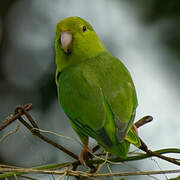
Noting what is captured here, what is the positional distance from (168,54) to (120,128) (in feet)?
6.97

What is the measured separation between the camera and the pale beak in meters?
2.35

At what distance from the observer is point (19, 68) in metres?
4.34

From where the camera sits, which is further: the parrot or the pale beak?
the pale beak

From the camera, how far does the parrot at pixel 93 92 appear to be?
188 centimetres

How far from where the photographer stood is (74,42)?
96.9 inches

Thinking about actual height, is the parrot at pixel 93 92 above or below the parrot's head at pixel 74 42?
below

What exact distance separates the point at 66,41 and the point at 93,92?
462 mm

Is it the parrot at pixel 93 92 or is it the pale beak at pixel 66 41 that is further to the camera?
the pale beak at pixel 66 41

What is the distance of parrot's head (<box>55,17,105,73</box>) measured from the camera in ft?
7.75

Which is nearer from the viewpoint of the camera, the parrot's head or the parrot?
the parrot

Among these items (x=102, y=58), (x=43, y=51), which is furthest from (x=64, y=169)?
(x=43, y=51)

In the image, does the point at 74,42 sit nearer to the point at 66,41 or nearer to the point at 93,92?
the point at 66,41

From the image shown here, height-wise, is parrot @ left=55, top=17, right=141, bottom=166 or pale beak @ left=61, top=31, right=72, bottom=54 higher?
pale beak @ left=61, top=31, right=72, bottom=54

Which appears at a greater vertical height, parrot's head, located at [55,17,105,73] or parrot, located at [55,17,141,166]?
parrot's head, located at [55,17,105,73]
